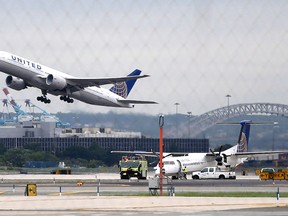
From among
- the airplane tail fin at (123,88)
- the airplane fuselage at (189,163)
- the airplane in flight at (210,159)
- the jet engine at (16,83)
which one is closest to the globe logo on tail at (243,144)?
the airplane in flight at (210,159)

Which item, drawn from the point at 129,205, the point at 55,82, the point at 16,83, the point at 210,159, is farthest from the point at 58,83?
the point at 129,205

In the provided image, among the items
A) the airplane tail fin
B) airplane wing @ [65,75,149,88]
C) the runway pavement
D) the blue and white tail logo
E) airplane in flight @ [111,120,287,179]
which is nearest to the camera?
the runway pavement

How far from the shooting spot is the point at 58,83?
110 meters

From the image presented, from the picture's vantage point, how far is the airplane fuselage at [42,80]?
102 m

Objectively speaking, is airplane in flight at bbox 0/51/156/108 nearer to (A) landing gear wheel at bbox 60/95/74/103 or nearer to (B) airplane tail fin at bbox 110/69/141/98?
(A) landing gear wheel at bbox 60/95/74/103

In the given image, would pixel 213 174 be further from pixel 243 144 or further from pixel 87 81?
pixel 87 81

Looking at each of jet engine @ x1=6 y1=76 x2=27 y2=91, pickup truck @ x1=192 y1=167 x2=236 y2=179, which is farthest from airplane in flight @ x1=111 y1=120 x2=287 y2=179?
jet engine @ x1=6 y1=76 x2=27 y2=91

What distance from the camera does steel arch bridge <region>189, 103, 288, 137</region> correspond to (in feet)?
237

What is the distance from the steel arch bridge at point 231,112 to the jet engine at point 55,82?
2140 centimetres

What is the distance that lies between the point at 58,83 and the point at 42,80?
3013mm

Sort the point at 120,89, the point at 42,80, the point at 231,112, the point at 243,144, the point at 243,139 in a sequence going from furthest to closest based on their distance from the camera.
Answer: the point at 243,144 → the point at 243,139 → the point at 120,89 → the point at 42,80 → the point at 231,112

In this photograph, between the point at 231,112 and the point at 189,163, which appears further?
the point at 189,163

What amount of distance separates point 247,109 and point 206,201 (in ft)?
51.0

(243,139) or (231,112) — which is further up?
(243,139)
